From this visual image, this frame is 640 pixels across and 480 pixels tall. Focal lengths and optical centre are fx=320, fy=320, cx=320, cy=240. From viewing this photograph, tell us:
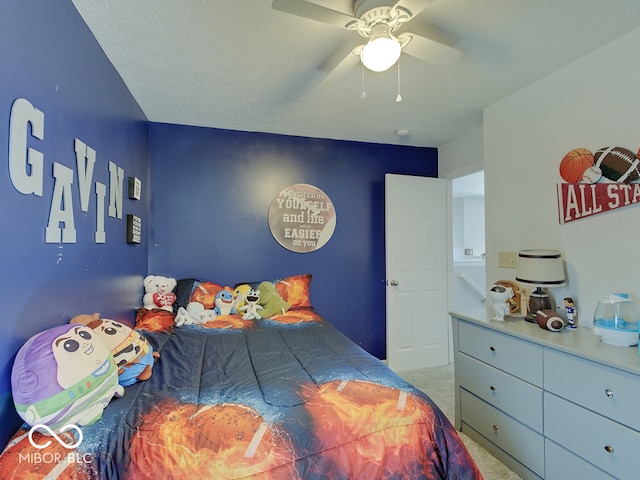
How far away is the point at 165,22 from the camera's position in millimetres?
1539

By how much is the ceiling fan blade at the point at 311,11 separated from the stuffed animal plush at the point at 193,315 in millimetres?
2032

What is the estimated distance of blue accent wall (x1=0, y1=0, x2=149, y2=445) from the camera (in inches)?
40.3

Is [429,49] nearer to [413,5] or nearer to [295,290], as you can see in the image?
[413,5]

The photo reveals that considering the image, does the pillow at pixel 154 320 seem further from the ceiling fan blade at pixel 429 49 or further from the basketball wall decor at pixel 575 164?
the basketball wall decor at pixel 575 164

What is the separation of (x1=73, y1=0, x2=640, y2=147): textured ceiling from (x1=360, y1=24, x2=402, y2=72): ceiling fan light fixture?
24cm

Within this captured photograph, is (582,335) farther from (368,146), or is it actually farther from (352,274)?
(368,146)

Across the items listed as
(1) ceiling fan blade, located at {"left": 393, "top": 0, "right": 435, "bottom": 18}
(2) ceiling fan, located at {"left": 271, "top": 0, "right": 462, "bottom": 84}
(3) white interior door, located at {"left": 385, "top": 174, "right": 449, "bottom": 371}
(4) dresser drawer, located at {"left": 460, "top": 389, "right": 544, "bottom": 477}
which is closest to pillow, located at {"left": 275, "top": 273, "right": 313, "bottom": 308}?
(3) white interior door, located at {"left": 385, "top": 174, "right": 449, "bottom": 371}

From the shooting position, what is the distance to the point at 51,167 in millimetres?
1255

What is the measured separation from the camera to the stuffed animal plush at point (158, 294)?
2547mm

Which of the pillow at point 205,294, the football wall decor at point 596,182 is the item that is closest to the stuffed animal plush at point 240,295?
the pillow at point 205,294

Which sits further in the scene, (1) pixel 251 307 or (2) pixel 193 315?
(1) pixel 251 307

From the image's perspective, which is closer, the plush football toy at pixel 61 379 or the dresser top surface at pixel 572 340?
the plush football toy at pixel 61 379

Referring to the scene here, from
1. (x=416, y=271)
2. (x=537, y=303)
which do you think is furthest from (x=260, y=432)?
(x=416, y=271)

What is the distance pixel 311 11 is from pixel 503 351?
77.1 inches
